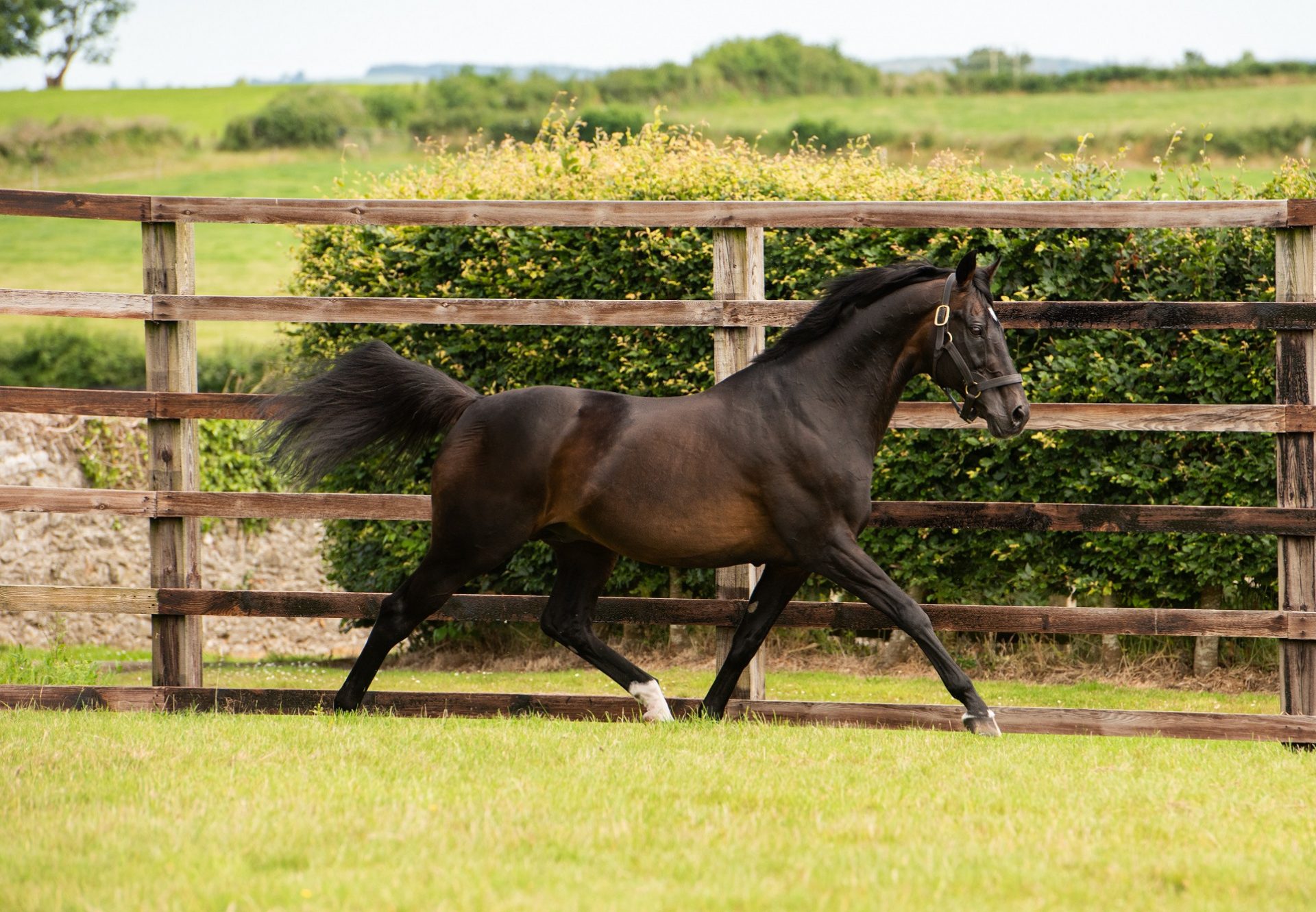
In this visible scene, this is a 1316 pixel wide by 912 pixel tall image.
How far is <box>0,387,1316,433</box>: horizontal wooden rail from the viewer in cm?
591

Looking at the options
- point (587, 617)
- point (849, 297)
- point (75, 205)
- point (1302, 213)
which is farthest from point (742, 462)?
point (75, 205)

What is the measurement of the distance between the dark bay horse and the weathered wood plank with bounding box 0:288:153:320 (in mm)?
1508

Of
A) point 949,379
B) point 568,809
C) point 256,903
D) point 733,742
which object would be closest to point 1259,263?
point 949,379

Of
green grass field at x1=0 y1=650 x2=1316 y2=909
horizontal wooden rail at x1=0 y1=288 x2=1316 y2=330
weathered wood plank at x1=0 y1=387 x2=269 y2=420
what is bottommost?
green grass field at x1=0 y1=650 x2=1316 y2=909

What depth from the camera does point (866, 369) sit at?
589 cm

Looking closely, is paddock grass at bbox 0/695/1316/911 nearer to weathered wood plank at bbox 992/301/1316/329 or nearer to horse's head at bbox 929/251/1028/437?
horse's head at bbox 929/251/1028/437

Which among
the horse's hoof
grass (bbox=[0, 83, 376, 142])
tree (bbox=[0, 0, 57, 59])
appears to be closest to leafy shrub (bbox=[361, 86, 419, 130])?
grass (bbox=[0, 83, 376, 142])

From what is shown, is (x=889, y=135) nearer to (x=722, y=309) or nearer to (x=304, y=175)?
(x=304, y=175)

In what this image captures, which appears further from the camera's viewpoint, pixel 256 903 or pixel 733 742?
pixel 733 742

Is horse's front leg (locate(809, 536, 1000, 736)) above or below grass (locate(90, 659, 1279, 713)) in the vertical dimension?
above

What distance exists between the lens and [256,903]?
10.2 feet

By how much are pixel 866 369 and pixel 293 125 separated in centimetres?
3941

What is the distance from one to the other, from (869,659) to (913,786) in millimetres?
5451

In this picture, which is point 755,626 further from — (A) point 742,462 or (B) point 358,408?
(B) point 358,408
